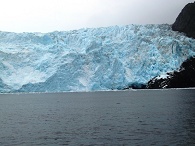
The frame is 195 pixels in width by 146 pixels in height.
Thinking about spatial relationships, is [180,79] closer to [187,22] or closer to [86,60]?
[86,60]

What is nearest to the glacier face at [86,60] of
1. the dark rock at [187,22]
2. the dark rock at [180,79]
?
the dark rock at [180,79]

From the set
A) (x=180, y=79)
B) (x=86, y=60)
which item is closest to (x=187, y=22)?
(x=180, y=79)

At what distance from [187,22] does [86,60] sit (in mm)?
51392

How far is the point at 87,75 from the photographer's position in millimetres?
92688

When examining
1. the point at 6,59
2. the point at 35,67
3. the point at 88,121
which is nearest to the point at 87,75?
the point at 35,67

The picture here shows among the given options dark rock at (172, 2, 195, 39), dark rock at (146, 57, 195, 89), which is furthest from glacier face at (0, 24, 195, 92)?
dark rock at (172, 2, 195, 39)

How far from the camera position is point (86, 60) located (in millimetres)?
94688

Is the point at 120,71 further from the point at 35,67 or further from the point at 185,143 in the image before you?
the point at 185,143

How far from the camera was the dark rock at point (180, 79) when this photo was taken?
90.2 m

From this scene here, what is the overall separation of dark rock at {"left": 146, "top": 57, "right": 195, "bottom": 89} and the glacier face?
2.64 metres

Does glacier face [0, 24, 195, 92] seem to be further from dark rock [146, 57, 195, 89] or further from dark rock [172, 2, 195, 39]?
dark rock [172, 2, 195, 39]

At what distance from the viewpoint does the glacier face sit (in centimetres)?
8869

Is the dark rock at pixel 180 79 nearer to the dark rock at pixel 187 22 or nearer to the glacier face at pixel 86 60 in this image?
the glacier face at pixel 86 60

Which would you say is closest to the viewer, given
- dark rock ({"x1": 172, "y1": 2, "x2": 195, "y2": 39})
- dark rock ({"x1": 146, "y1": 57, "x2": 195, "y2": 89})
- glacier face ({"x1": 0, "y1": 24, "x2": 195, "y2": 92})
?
glacier face ({"x1": 0, "y1": 24, "x2": 195, "y2": 92})
